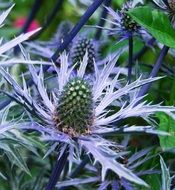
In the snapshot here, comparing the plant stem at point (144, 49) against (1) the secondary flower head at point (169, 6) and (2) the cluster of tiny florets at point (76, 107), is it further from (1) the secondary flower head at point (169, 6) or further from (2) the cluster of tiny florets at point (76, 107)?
(2) the cluster of tiny florets at point (76, 107)

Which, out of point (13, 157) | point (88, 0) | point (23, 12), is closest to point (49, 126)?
point (13, 157)

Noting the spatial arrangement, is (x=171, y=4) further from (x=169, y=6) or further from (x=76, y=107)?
(x=76, y=107)

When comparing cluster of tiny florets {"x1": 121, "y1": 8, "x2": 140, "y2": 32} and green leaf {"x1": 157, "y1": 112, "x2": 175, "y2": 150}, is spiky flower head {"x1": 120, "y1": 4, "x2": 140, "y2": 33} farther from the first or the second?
green leaf {"x1": 157, "y1": 112, "x2": 175, "y2": 150}

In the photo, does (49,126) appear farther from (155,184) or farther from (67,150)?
(155,184)

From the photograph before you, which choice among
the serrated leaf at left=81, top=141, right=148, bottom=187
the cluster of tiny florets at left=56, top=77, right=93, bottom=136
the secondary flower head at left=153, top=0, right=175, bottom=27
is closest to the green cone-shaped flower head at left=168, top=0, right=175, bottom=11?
the secondary flower head at left=153, top=0, right=175, bottom=27

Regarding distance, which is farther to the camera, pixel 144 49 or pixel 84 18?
pixel 144 49

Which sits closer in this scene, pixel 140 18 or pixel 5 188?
pixel 140 18

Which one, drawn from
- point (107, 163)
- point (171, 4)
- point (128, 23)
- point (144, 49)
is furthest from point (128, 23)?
point (107, 163)
